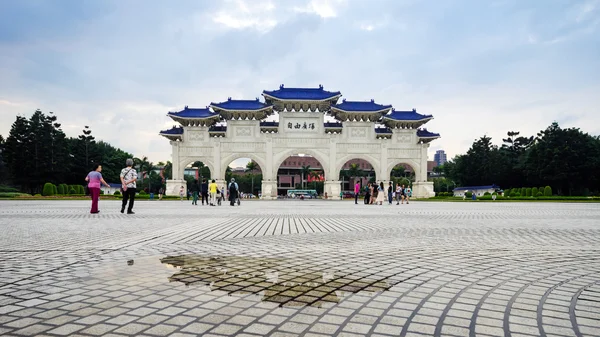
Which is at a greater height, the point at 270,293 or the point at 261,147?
the point at 261,147

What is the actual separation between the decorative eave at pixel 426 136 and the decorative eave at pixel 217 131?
23.5 meters

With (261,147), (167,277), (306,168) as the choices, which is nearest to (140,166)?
(306,168)

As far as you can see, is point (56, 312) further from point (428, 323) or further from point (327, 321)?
point (428, 323)

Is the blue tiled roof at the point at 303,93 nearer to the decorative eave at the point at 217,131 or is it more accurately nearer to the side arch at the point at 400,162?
the decorative eave at the point at 217,131

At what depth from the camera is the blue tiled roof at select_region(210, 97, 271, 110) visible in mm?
47659

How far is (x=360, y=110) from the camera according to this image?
48.2 meters

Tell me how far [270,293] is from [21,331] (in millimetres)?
1707

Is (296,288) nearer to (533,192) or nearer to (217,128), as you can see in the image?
(533,192)

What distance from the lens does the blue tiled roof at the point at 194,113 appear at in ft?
157

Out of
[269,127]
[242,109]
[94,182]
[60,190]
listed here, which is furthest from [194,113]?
[94,182]

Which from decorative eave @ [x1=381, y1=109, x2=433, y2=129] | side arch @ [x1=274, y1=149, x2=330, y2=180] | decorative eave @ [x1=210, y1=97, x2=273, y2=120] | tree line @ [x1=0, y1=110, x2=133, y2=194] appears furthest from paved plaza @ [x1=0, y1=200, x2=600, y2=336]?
tree line @ [x1=0, y1=110, x2=133, y2=194]

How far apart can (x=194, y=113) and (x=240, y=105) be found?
18.2ft

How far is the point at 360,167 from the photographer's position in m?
83.8

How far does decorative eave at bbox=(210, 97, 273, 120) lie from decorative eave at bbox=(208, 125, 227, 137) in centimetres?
138
